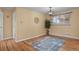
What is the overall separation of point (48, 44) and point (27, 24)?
47 cm

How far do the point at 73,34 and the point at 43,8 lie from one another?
63 centimetres

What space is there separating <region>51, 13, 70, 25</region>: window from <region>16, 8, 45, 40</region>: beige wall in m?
0.19

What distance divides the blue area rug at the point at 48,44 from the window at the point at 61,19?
27 cm

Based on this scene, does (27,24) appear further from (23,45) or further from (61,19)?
(61,19)

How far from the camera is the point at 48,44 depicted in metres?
1.38

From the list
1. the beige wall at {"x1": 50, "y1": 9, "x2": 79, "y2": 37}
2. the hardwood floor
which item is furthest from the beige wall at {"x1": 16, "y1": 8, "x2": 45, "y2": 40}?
the beige wall at {"x1": 50, "y1": 9, "x2": 79, "y2": 37}

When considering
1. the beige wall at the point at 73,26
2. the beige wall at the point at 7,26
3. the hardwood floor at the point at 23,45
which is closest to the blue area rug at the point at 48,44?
the hardwood floor at the point at 23,45

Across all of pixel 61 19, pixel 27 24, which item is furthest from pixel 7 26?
pixel 61 19

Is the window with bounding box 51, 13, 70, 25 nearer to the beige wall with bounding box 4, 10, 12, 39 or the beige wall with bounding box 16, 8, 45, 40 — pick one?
the beige wall with bounding box 16, 8, 45, 40

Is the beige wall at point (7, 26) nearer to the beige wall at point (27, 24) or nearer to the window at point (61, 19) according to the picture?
the beige wall at point (27, 24)

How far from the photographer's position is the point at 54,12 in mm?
1365

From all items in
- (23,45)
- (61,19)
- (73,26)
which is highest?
(61,19)

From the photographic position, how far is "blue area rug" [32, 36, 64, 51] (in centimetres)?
136
